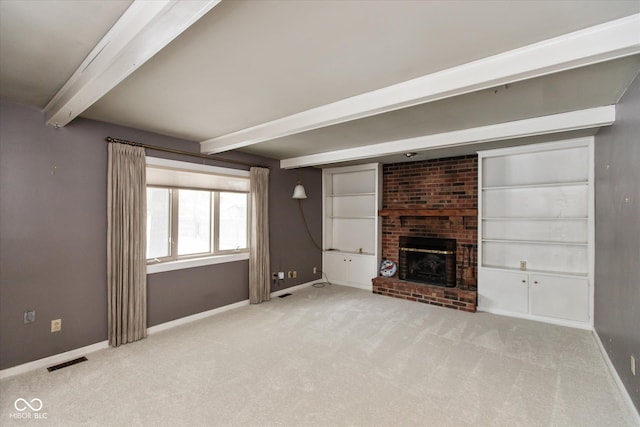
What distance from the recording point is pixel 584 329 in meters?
3.73

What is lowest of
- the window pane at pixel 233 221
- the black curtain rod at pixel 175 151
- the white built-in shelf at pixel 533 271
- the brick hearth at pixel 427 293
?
the brick hearth at pixel 427 293

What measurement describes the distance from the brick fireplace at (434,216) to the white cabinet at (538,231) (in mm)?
241

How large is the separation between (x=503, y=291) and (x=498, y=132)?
91.6 inches

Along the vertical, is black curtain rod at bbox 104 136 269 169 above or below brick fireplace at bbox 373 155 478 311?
above

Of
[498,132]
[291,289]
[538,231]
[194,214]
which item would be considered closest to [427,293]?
[538,231]

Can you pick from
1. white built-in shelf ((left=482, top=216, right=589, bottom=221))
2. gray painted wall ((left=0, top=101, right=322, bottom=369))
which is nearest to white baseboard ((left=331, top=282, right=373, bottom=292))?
white built-in shelf ((left=482, top=216, right=589, bottom=221))

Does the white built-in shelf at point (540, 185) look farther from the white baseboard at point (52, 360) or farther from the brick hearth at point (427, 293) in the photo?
the white baseboard at point (52, 360)

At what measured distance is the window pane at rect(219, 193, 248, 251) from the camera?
4.57 metres

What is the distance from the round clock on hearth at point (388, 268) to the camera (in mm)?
5508

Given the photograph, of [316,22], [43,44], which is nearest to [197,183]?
[43,44]

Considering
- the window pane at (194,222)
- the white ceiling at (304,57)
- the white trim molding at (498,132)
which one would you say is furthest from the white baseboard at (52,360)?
the white trim molding at (498,132)

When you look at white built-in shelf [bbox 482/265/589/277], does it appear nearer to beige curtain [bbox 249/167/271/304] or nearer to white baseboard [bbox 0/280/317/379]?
beige curtain [bbox 249/167/271/304]

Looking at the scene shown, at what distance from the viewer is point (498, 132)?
3352 mm

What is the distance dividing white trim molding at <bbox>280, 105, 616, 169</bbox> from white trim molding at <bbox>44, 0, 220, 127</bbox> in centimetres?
313
